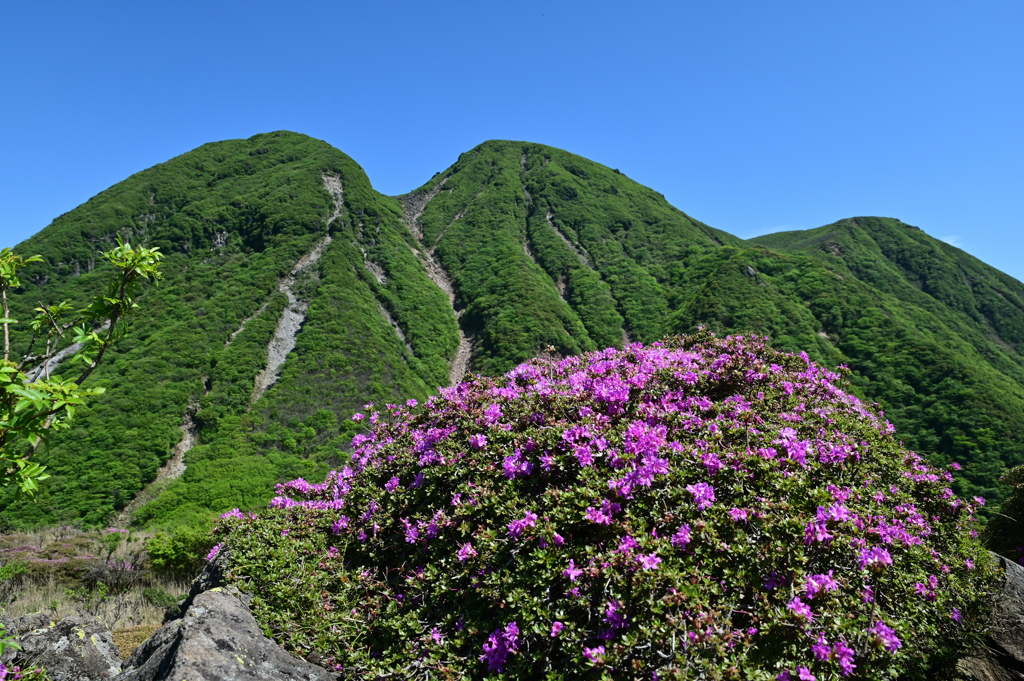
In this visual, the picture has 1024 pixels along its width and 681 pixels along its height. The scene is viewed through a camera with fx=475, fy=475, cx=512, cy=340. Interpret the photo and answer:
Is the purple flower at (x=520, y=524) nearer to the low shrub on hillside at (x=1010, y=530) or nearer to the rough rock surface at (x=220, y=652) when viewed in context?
the rough rock surface at (x=220, y=652)

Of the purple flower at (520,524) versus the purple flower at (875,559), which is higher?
the purple flower at (520,524)

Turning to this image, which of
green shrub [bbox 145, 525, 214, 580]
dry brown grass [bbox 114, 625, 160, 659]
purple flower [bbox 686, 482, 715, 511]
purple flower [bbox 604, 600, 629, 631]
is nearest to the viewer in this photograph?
purple flower [bbox 604, 600, 629, 631]

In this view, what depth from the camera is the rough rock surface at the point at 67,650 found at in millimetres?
4699

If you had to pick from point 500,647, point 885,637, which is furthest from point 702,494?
point 500,647

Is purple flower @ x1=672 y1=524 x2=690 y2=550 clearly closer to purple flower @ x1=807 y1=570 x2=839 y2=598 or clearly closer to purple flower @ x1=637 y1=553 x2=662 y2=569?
purple flower @ x1=637 y1=553 x2=662 y2=569

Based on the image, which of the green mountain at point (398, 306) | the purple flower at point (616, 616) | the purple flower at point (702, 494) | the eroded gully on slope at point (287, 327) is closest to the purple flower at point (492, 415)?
the purple flower at point (702, 494)

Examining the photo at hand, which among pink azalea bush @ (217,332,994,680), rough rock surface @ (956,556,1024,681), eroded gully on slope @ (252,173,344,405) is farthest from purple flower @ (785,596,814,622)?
eroded gully on slope @ (252,173,344,405)

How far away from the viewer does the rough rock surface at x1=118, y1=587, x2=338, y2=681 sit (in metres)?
3.52

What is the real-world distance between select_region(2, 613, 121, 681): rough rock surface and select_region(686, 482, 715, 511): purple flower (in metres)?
6.01

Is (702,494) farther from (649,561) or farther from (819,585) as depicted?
(819,585)

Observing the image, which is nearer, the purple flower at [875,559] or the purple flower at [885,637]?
the purple flower at [885,637]

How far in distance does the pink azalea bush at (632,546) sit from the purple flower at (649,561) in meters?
0.02

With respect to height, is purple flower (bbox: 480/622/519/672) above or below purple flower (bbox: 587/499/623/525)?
below

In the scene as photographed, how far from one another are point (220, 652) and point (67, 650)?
2.73 metres
